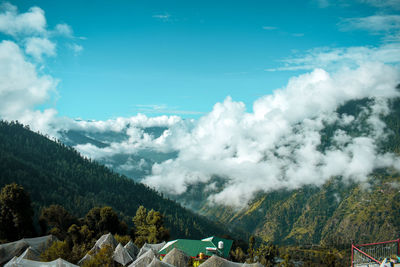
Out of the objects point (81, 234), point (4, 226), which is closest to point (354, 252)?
point (81, 234)

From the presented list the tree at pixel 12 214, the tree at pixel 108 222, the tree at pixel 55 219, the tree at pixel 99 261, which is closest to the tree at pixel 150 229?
the tree at pixel 108 222

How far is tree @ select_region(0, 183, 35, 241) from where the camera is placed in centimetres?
8450

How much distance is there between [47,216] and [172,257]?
68.7 m

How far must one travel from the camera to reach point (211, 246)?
7919 centimetres

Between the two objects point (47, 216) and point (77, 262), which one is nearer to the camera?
point (77, 262)

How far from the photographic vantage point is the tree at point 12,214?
84.5m

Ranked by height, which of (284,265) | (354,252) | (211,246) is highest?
(354,252)

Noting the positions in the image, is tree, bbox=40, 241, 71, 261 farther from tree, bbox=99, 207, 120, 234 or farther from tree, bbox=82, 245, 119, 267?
tree, bbox=99, 207, 120, 234

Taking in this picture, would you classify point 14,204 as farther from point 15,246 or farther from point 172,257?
point 172,257

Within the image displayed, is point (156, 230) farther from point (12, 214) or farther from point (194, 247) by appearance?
point (12, 214)

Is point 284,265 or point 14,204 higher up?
point 14,204

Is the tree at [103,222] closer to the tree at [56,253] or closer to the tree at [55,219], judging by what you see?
the tree at [55,219]

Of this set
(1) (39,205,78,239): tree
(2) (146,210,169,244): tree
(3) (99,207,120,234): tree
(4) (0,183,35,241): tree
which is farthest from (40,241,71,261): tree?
(1) (39,205,78,239): tree

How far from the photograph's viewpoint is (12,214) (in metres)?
85.3
